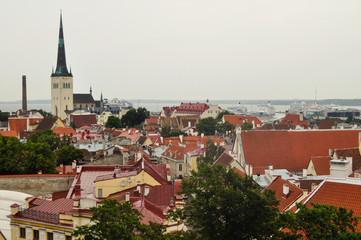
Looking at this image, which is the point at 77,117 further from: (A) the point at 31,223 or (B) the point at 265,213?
(B) the point at 265,213

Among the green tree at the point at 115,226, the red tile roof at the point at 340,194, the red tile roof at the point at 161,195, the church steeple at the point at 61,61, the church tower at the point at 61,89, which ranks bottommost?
the red tile roof at the point at 161,195

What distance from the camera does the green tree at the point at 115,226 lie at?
664 inches

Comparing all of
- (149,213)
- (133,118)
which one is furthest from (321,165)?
(133,118)

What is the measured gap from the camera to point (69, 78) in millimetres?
169750

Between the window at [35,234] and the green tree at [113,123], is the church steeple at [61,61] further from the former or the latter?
the window at [35,234]

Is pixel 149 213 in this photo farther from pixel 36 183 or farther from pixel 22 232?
pixel 36 183

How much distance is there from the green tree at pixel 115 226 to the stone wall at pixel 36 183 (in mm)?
19518

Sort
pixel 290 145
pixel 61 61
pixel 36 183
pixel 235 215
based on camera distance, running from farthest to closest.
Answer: pixel 61 61, pixel 290 145, pixel 36 183, pixel 235 215

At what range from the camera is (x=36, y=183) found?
37.0 meters

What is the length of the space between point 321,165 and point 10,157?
25.5 metres

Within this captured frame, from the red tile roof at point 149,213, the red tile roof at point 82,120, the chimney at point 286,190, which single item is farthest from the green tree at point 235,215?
the red tile roof at point 82,120

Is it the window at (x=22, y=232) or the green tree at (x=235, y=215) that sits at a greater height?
the green tree at (x=235, y=215)

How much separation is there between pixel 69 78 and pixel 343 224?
6362 inches

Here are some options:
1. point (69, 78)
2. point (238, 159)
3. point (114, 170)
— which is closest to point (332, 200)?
point (114, 170)
